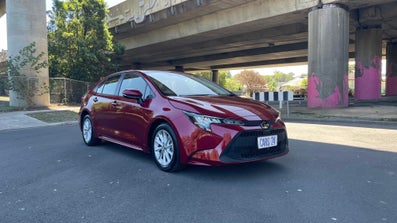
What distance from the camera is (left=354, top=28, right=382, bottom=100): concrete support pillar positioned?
21.1 meters

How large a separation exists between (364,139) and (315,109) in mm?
8877

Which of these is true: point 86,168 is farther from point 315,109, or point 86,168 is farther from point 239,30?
point 239,30

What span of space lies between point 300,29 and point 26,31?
16.7 meters

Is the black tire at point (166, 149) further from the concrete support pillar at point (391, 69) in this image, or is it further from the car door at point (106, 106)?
the concrete support pillar at point (391, 69)

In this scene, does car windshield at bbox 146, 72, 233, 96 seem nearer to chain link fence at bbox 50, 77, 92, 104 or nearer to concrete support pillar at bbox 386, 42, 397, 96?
chain link fence at bbox 50, 77, 92, 104

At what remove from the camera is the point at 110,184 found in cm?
414

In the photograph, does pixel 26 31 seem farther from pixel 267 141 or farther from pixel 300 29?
pixel 267 141

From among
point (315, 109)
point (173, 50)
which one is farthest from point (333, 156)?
point (173, 50)

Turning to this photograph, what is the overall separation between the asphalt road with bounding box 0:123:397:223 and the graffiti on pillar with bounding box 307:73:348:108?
415 inches

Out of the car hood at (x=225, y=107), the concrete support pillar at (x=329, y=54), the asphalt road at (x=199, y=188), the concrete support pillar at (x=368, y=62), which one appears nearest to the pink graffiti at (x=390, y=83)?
the concrete support pillar at (x=368, y=62)

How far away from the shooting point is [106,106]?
607 cm

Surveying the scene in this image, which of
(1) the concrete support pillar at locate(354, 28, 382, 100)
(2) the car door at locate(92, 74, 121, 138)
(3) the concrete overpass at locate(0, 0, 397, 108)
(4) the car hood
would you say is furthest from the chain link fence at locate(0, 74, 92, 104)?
(1) the concrete support pillar at locate(354, 28, 382, 100)

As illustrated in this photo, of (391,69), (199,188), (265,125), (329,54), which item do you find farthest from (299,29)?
(199,188)

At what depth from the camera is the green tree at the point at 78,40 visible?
2216cm
